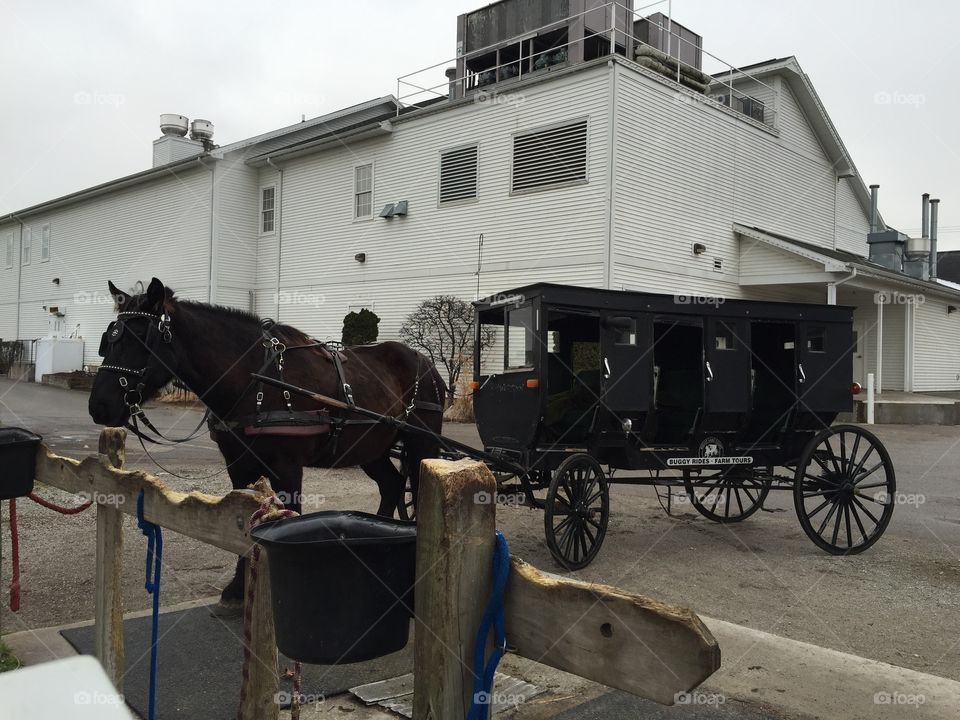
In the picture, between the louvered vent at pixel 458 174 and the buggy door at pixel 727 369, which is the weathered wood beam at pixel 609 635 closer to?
the buggy door at pixel 727 369

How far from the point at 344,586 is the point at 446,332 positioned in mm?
18251

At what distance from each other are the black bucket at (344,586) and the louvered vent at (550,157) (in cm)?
1688

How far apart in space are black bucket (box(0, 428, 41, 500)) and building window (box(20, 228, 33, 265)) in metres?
38.5

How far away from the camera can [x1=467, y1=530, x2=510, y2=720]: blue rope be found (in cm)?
196

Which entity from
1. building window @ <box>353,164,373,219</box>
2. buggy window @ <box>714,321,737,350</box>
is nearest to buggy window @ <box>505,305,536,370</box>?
buggy window @ <box>714,321,737,350</box>

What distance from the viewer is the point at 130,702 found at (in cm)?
409

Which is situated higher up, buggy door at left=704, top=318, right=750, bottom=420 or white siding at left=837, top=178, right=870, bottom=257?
white siding at left=837, top=178, right=870, bottom=257

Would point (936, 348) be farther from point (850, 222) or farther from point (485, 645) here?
point (485, 645)

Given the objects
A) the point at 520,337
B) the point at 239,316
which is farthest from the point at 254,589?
the point at 520,337

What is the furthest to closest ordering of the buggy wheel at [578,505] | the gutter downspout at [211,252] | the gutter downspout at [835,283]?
the gutter downspout at [211,252] → the gutter downspout at [835,283] → the buggy wheel at [578,505]

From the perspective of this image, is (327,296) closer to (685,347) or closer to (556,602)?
(685,347)

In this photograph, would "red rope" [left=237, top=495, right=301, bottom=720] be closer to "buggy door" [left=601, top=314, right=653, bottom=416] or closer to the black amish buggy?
the black amish buggy

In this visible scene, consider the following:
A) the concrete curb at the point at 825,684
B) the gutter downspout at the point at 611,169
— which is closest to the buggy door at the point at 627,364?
the concrete curb at the point at 825,684

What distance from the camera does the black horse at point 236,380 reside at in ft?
17.4
